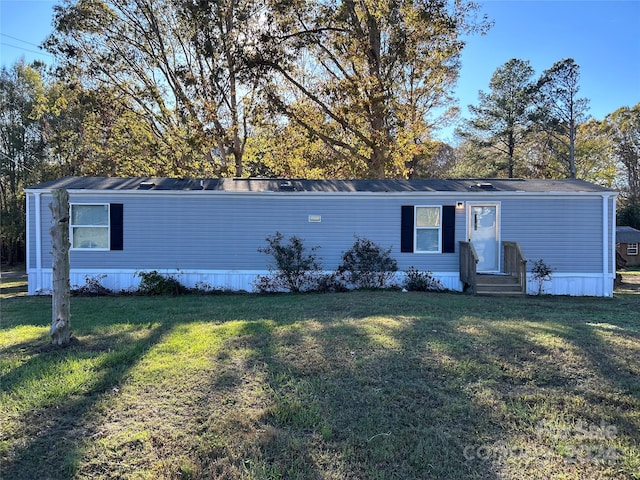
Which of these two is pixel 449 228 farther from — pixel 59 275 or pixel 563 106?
pixel 563 106

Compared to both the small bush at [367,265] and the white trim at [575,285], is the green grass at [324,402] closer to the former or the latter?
the small bush at [367,265]

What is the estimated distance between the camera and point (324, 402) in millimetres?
2994

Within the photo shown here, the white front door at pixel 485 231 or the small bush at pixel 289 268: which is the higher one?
the white front door at pixel 485 231

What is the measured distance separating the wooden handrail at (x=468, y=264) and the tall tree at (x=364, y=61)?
20.6 feet

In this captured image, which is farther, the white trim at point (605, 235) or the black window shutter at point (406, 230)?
the black window shutter at point (406, 230)

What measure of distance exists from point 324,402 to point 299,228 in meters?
7.17

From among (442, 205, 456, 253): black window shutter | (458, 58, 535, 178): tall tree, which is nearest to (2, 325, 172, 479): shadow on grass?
(442, 205, 456, 253): black window shutter

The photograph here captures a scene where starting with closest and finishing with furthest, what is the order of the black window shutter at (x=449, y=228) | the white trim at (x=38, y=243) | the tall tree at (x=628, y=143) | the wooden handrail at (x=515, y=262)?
the wooden handrail at (x=515, y=262)
the white trim at (x=38, y=243)
the black window shutter at (x=449, y=228)
the tall tree at (x=628, y=143)

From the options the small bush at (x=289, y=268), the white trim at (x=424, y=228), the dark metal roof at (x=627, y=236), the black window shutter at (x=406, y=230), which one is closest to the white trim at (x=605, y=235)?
the white trim at (x=424, y=228)

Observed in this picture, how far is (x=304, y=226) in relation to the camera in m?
9.98

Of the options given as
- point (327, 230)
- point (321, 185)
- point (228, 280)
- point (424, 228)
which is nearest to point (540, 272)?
point (424, 228)

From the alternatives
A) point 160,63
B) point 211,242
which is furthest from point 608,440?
point 160,63

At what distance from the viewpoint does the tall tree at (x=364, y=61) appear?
13570 mm

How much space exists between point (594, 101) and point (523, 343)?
27399 mm
